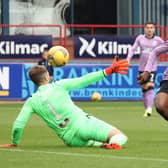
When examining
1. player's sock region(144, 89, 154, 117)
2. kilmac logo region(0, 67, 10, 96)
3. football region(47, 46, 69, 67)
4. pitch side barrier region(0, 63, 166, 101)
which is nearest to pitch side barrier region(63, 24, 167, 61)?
pitch side barrier region(0, 63, 166, 101)

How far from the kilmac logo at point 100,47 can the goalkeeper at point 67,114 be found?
18.3 metres

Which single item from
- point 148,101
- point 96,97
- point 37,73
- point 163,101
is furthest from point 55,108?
point 96,97

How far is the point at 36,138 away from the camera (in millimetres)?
16297

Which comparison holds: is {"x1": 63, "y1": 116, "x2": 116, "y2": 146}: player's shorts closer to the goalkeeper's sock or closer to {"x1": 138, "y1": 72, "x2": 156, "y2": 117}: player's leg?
the goalkeeper's sock

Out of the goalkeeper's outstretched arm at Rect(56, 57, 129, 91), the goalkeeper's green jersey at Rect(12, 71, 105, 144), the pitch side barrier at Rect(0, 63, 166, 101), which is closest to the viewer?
the goalkeeper's outstretched arm at Rect(56, 57, 129, 91)

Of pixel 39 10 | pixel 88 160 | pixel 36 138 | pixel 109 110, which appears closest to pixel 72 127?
pixel 88 160

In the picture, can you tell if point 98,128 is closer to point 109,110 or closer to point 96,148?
point 96,148

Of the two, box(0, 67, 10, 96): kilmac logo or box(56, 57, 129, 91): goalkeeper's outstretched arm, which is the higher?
box(56, 57, 129, 91): goalkeeper's outstretched arm

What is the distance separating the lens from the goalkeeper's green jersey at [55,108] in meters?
13.6

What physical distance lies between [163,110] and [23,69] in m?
15.4

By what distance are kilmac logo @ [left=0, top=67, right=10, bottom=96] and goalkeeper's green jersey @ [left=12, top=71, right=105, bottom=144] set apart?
15.3 meters

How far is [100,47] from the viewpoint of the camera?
32188 millimetres

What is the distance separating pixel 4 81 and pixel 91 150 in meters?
16.0

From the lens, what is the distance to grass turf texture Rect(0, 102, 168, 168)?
1188 cm
